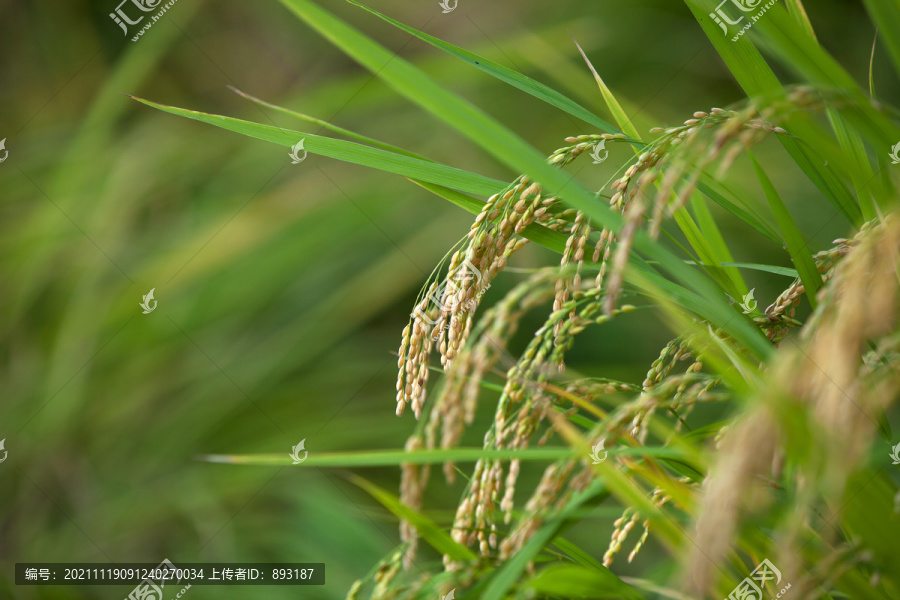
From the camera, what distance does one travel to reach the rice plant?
337 millimetres

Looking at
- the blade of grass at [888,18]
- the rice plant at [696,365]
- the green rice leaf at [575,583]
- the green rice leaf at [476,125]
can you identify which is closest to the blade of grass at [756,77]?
the rice plant at [696,365]

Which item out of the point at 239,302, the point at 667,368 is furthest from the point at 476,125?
the point at 239,302

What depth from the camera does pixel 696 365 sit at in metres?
0.59

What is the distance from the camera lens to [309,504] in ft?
5.94

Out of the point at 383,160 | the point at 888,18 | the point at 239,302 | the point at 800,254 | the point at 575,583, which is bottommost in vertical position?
the point at 575,583

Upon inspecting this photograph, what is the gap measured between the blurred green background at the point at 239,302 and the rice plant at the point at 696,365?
117cm

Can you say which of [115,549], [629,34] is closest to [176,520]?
[115,549]

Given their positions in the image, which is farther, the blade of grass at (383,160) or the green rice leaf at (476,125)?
the blade of grass at (383,160)

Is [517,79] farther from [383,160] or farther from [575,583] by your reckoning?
[575,583]

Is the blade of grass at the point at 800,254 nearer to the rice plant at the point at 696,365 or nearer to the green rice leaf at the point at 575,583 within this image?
the rice plant at the point at 696,365

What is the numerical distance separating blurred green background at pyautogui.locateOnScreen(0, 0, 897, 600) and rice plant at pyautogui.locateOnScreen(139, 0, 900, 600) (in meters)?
1.17

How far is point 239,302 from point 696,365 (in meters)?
1.70

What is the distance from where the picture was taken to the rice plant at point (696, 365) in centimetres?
34

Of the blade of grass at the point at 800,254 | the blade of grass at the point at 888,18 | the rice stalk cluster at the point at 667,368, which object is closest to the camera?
the rice stalk cluster at the point at 667,368
